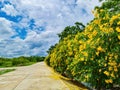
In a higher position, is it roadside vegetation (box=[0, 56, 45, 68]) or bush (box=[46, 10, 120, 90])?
roadside vegetation (box=[0, 56, 45, 68])

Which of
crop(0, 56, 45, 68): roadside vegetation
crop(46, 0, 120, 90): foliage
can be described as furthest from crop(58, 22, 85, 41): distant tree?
crop(0, 56, 45, 68): roadside vegetation

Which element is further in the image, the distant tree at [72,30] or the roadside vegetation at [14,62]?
the roadside vegetation at [14,62]

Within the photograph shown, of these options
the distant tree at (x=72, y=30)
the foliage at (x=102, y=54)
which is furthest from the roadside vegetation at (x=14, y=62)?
the foliage at (x=102, y=54)

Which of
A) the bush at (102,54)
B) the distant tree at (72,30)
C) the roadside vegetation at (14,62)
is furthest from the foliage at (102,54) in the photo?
the roadside vegetation at (14,62)

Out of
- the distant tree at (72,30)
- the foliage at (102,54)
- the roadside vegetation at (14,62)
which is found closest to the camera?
the foliage at (102,54)

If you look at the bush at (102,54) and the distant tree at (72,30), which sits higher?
the distant tree at (72,30)

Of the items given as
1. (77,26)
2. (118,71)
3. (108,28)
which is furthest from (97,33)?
(77,26)

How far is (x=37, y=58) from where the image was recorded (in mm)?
78688

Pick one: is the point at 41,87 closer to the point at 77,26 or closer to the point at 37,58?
the point at 77,26

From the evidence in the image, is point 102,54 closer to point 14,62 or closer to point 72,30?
point 72,30

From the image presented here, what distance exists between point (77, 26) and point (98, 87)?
38.0ft

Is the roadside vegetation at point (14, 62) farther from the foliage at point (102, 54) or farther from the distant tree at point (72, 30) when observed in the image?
the foliage at point (102, 54)

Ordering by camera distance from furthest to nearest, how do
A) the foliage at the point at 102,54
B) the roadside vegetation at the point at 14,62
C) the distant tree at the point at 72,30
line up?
the roadside vegetation at the point at 14,62 → the distant tree at the point at 72,30 → the foliage at the point at 102,54

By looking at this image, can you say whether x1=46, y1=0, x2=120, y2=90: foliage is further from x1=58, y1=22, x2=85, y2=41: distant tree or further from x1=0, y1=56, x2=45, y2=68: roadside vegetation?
x1=0, y1=56, x2=45, y2=68: roadside vegetation
